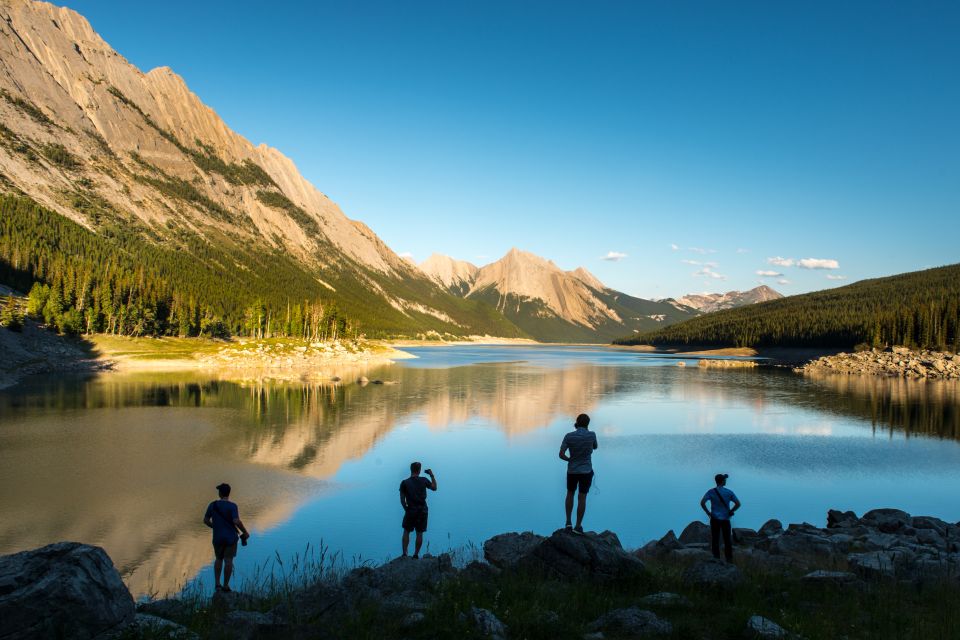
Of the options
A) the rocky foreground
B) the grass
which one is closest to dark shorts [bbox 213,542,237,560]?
the rocky foreground

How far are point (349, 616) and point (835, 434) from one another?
165ft

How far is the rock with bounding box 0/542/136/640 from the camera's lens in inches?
368

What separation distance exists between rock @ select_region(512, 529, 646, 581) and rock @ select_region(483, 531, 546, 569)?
1.42m

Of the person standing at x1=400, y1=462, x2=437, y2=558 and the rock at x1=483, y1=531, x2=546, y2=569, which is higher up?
the person standing at x1=400, y1=462, x2=437, y2=558

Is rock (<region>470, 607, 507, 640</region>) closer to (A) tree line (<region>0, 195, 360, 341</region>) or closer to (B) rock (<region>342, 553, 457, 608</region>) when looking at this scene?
(B) rock (<region>342, 553, 457, 608</region>)

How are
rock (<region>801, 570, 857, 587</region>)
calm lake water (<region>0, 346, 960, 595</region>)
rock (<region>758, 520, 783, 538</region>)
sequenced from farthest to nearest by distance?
calm lake water (<region>0, 346, 960, 595</region>), rock (<region>758, 520, 783, 538</region>), rock (<region>801, 570, 857, 587</region>)

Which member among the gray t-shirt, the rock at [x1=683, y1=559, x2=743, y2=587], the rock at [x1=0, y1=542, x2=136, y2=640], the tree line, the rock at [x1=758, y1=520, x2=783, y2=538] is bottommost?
the rock at [x1=758, y1=520, x2=783, y2=538]

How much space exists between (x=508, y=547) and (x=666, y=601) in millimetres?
6685

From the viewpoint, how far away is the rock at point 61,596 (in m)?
9.34

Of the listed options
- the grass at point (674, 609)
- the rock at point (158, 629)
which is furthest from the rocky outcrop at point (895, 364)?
the rock at point (158, 629)

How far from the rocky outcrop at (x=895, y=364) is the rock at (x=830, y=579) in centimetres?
12170

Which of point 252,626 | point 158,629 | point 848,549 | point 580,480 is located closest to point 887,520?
point 848,549

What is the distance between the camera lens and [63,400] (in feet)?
190

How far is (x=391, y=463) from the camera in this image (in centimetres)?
3681
